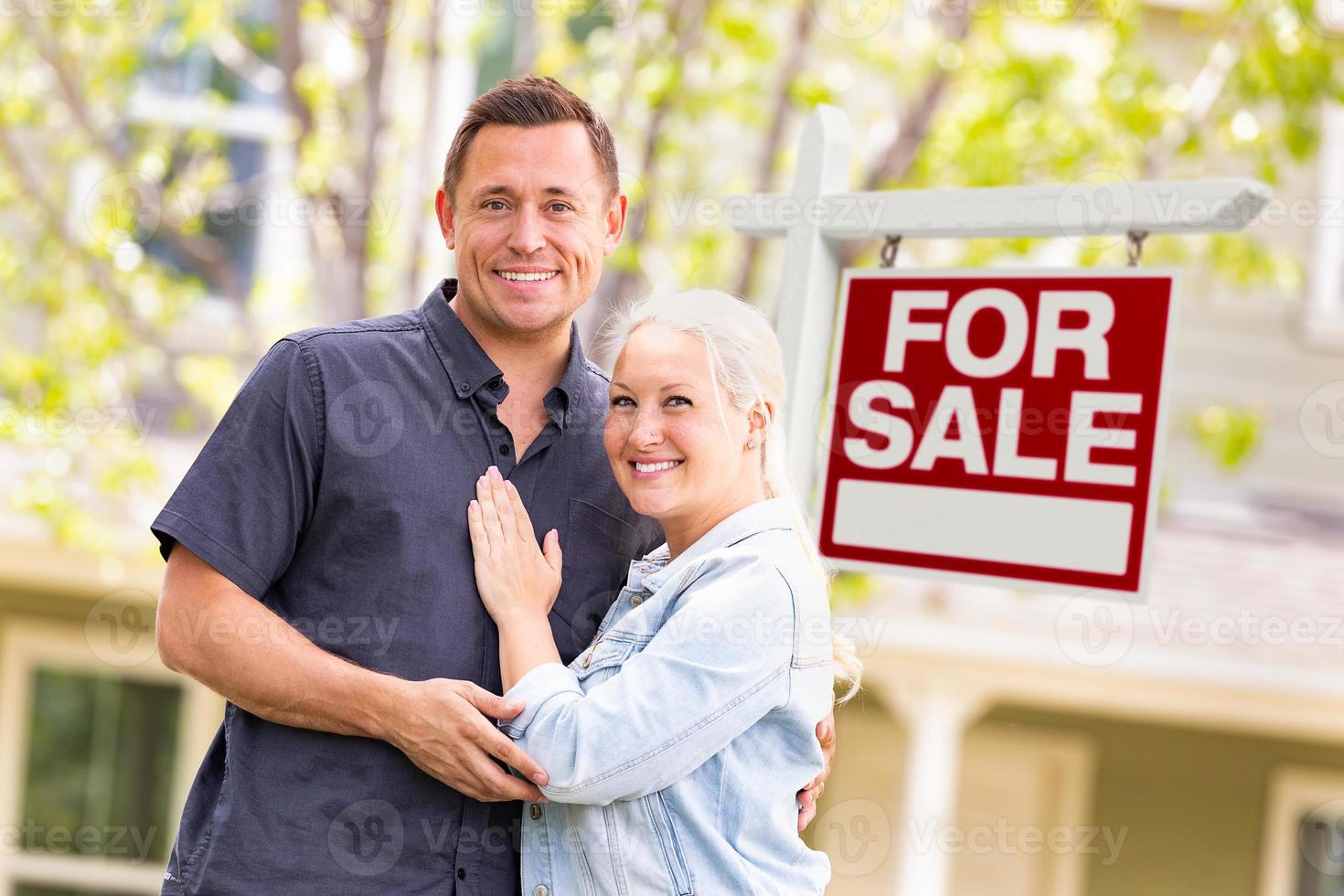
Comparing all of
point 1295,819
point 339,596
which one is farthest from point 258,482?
point 1295,819

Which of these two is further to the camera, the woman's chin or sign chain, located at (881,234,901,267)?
sign chain, located at (881,234,901,267)

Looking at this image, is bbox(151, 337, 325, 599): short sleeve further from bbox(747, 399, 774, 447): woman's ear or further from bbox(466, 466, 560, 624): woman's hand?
bbox(747, 399, 774, 447): woman's ear

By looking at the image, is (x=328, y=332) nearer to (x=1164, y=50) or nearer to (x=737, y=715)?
(x=737, y=715)

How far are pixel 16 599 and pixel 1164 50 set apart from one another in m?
7.02

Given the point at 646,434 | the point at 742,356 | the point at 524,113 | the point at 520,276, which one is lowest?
the point at 646,434

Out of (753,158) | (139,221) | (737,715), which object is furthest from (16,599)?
(737,715)

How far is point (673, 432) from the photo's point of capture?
2.19 metres

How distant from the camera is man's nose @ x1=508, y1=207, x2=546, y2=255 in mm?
2322

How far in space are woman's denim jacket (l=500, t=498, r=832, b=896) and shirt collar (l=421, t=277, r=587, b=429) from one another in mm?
405

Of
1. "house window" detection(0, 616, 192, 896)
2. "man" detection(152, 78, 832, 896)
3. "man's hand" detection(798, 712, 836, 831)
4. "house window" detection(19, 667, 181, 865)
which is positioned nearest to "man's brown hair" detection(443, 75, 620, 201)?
"man" detection(152, 78, 832, 896)

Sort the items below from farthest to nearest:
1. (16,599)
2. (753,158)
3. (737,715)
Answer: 1. (16,599)
2. (753,158)
3. (737,715)

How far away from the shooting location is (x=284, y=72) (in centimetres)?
525

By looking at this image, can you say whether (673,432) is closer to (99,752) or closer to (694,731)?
(694,731)

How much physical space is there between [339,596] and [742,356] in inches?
29.6
